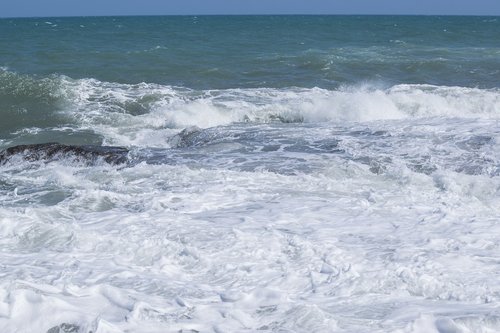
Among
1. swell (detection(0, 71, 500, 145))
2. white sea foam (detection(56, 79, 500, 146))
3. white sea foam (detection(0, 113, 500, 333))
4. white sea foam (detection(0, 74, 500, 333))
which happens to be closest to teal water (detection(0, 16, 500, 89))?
swell (detection(0, 71, 500, 145))

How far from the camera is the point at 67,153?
9.26 meters

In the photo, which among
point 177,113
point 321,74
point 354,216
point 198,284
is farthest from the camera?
point 321,74

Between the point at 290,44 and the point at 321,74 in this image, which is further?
the point at 290,44

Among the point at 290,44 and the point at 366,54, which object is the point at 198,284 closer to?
the point at 366,54

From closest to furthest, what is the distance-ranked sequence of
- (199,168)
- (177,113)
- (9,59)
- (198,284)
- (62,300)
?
(62,300) < (198,284) < (199,168) < (177,113) < (9,59)

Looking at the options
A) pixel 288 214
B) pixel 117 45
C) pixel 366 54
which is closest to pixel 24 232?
pixel 288 214

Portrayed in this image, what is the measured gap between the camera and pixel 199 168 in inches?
331

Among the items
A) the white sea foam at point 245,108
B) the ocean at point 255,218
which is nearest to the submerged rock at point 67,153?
the ocean at point 255,218

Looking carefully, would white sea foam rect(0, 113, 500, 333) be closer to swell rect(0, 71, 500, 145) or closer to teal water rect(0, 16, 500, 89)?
swell rect(0, 71, 500, 145)

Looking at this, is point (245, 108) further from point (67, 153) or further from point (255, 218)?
point (255, 218)

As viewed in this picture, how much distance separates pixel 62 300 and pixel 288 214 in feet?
8.90

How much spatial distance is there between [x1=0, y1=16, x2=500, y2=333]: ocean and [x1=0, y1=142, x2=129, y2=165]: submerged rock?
35 millimetres

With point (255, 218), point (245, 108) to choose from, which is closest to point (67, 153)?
point (255, 218)

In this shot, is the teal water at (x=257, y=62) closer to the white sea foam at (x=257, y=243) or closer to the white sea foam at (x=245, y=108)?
the white sea foam at (x=245, y=108)
